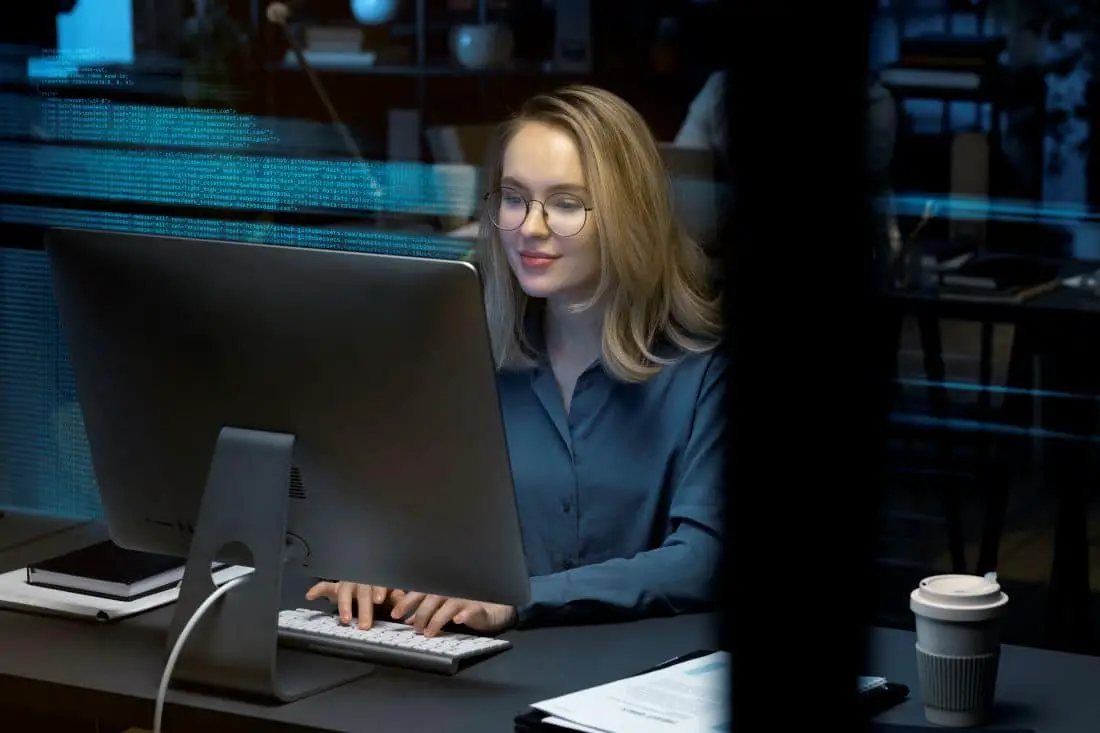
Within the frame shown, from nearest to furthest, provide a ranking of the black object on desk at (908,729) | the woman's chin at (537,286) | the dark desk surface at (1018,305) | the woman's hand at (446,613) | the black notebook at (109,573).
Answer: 1. the black object on desk at (908,729)
2. the woman's hand at (446,613)
3. the black notebook at (109,573)
4. the woman's chin at (537,286)
5. the dark desk surface at (1018,305)

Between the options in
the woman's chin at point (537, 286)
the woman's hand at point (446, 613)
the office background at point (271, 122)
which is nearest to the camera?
the woman's hand at point (446, 613)

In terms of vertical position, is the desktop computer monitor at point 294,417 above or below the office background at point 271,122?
below

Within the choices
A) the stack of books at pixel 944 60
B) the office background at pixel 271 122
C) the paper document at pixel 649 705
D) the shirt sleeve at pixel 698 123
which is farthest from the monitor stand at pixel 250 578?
the stack of books at pixel 944 60

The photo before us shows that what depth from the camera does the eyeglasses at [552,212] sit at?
197 cm

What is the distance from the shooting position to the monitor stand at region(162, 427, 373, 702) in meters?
1.39

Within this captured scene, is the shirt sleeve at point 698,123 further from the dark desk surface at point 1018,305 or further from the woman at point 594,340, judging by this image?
the dark desk surface at point 1018,305

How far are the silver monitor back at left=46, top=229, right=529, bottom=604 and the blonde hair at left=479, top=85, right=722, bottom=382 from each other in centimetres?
61

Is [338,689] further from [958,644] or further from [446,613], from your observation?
[958,644]

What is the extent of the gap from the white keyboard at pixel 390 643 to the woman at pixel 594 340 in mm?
400

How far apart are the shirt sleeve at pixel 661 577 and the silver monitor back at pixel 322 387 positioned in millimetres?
237

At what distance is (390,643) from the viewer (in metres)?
1.51

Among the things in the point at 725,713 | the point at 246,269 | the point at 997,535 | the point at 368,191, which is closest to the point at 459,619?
the point at 246,269

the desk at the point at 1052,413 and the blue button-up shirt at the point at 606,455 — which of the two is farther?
the desk at the point at 1052,413

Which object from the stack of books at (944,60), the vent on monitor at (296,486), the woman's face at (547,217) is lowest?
the vent on monitor at (296,486)
